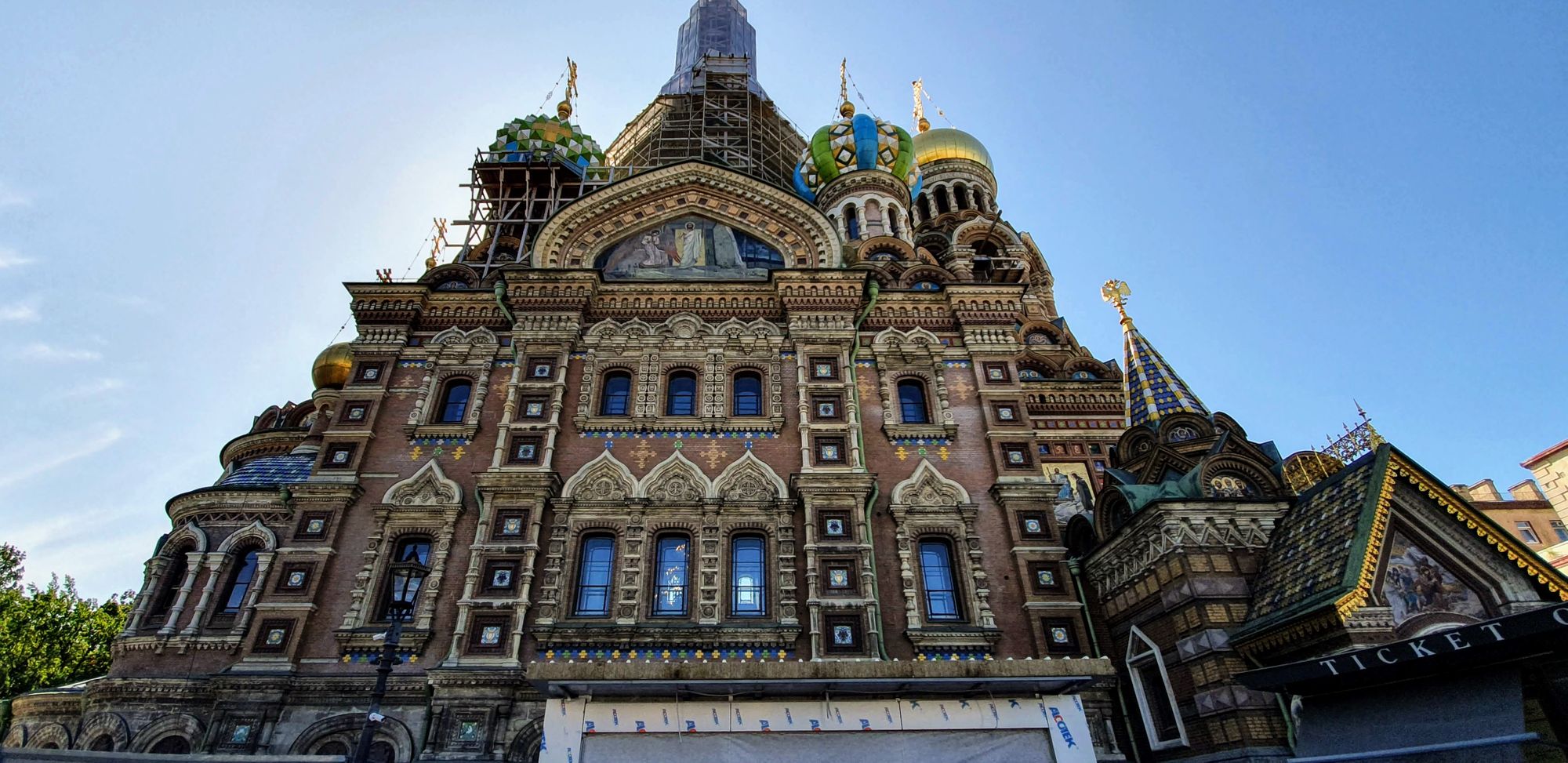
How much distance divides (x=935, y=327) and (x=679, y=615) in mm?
7451

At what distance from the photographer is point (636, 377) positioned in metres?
15.3

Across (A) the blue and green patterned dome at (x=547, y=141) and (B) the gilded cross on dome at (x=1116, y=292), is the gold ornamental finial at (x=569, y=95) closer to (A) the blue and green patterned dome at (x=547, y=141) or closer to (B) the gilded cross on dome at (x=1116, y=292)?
(A) the blue and green patterned dome at (x=547, y=141)

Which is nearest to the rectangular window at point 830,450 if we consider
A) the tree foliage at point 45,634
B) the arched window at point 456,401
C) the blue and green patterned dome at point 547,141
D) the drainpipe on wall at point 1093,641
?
the drainpipe on wall at point 1093,641

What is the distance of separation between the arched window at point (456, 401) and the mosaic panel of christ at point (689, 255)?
3.48m

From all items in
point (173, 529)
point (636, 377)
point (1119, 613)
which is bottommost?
point (1119, 613)

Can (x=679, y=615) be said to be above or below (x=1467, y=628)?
above

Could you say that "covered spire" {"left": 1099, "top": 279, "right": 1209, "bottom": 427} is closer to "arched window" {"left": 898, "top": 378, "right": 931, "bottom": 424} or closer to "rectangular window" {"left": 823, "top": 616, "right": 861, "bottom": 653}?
"arched window" {"left": 898, "top": 378, "right": 931, "bottom": 424}

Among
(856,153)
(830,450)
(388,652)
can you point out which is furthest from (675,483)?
(856,153)

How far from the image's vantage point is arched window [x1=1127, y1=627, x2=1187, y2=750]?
11.1 metres

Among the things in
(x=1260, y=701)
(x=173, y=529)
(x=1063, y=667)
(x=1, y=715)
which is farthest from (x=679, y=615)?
(x=1, y=715)

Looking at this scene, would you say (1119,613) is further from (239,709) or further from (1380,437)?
(239,709)

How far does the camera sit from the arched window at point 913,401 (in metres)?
15.1

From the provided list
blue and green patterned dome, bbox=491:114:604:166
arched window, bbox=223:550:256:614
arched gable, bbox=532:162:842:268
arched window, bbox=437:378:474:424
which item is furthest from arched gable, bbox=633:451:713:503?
blue and green patterned dome, bbox=491:114:604:166

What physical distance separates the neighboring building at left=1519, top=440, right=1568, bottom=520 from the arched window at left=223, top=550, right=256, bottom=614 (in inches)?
1374
